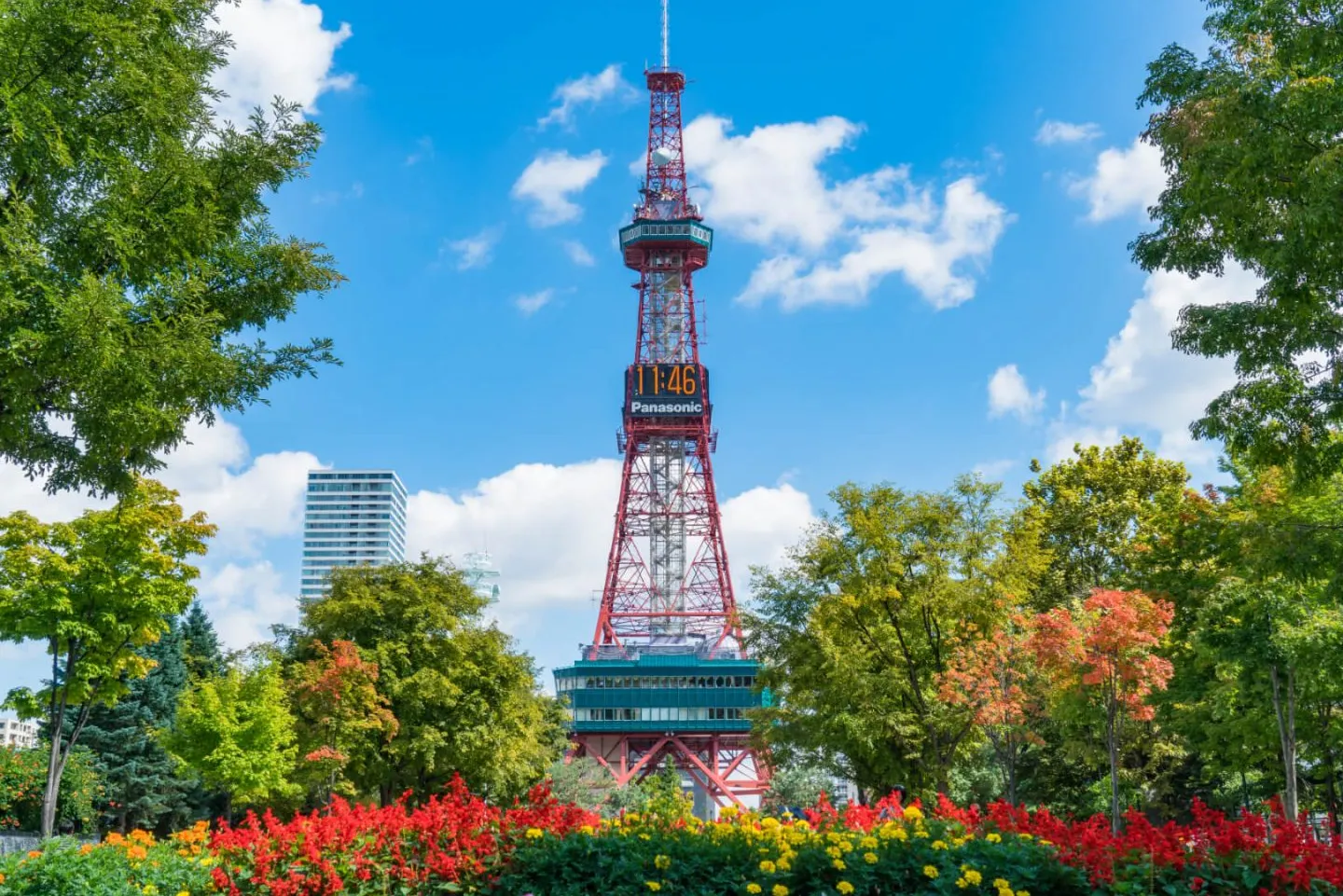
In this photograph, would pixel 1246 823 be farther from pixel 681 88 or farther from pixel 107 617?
pixel 681 88

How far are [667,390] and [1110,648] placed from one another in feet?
215

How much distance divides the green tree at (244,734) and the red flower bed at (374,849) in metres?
22.5

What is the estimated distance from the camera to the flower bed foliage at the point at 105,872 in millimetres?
8992

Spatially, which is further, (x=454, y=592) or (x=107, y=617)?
(x=454, y=592)

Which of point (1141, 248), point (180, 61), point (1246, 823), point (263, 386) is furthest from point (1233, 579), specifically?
point (180, 61)

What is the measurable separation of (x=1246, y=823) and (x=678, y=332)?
84.9m

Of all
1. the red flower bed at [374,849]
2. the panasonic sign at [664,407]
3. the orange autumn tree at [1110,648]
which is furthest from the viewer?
the panasonic sign at [664,407]

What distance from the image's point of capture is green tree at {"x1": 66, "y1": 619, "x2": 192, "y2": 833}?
41.0 meters

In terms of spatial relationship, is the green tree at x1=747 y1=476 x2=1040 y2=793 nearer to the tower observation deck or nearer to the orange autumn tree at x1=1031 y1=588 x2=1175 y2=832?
the orange autumn tree at x1=1031 y1=588 x2=1175 y2=832

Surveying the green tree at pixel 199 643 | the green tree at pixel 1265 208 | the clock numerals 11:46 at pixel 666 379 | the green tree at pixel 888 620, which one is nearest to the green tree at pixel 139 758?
the green tree at pixel 199 643

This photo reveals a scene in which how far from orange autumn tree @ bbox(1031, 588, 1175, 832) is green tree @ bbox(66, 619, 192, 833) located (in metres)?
32.0

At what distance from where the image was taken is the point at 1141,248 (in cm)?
1366

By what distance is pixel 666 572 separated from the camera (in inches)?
3369

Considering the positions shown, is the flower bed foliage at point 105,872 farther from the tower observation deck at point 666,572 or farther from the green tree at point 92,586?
the tower observation deck at point 666,572
